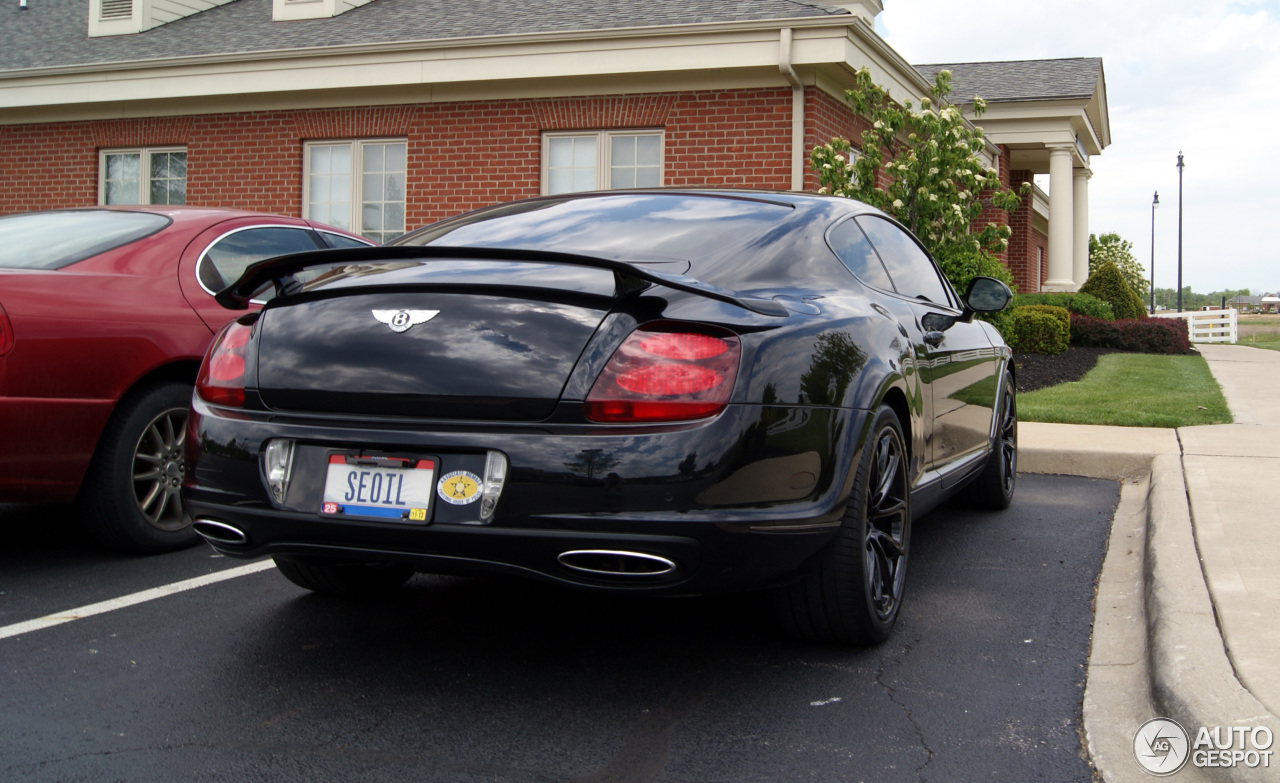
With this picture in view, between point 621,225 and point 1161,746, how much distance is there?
214 cm

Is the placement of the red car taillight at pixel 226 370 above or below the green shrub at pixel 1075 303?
below

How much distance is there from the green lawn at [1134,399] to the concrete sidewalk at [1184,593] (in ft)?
3.91

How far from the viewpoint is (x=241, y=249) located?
5.22 metres

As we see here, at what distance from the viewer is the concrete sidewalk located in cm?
278

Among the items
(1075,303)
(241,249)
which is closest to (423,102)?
(241,249)

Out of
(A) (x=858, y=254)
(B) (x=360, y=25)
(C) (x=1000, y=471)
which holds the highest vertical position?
(B) (x=360, y=25)

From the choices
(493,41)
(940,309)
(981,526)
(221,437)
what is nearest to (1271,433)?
(981,526)

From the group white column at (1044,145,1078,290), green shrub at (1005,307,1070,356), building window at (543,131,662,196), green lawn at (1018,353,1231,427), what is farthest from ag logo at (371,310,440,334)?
white column at (1044,145,1078,290)

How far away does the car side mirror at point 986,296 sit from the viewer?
5.14 m

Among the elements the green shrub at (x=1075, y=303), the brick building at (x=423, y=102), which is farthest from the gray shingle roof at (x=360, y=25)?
the green shrub at (x=1075, y=303)

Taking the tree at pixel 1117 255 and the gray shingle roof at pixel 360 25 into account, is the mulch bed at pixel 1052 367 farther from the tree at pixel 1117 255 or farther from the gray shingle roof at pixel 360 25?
the tree at pixel 1117 255

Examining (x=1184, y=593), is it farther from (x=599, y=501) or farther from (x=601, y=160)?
(x=601, y=160)

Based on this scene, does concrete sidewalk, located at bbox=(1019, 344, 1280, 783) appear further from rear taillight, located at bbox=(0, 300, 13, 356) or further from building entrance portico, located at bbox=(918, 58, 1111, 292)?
building entrance portico, located at bbox=(918, 58, 1111, 292)

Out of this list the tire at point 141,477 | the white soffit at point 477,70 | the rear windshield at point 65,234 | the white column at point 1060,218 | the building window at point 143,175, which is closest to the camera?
the tire at point 141,477
